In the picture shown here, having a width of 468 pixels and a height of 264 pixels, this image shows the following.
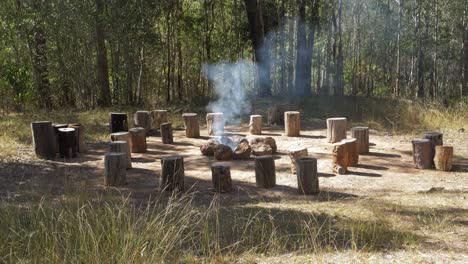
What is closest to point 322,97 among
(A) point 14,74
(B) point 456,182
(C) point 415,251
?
(B) point 456,182

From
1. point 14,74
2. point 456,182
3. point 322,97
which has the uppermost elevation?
point 14,74

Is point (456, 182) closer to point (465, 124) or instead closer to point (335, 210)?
point (335, 210)

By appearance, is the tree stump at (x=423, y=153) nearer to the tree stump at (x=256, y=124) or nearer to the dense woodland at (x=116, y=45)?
the tree stump at (x=256, y=124)

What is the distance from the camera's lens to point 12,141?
28.2 ft

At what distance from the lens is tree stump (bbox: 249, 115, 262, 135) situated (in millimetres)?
10062

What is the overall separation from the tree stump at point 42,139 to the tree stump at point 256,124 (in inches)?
165

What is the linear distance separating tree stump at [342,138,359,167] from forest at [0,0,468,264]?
0.03 metres

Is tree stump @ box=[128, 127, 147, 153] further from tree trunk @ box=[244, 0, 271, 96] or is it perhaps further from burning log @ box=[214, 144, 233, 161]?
tree trunk @ box=[244, 0, 271, 96]

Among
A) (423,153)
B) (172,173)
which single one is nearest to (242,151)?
(172,173)

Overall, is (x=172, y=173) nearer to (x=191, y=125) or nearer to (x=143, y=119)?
(x=191, y=125)

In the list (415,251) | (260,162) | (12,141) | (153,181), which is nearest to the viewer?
(415,251)

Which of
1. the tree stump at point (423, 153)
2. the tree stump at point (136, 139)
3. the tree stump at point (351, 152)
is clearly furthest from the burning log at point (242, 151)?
the tree stump at point (423, 153)

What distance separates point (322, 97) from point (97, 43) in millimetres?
7114

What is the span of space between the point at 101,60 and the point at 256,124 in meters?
6.70
